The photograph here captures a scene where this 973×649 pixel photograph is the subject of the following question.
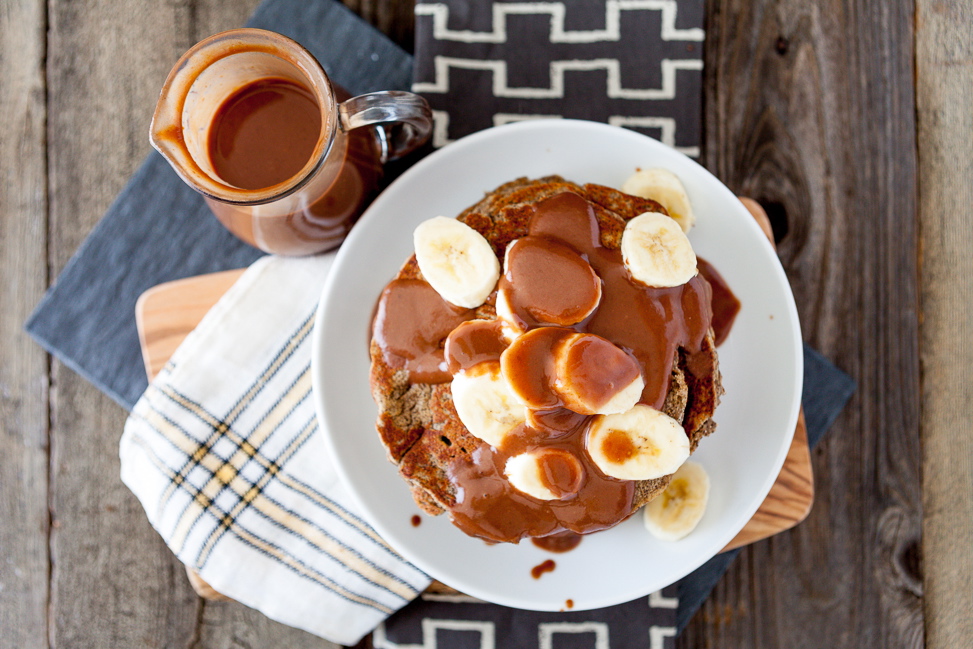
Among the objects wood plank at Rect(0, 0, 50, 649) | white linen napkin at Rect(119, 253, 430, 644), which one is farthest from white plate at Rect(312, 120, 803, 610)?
wood plank at Rect(0, 0, 50, 649)

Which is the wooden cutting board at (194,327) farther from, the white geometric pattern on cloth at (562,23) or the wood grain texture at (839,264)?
the white geometric pattern on cloth at (562,23)

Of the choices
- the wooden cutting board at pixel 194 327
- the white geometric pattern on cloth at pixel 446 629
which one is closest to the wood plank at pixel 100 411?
the wooden cutting board at pixel 194 327

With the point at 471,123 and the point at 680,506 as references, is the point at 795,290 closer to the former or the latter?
the point at 680,506

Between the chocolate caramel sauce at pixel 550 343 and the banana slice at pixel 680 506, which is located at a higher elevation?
the chocolate caramel sauce at pixel 550 343

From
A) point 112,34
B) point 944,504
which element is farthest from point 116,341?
point 944,504

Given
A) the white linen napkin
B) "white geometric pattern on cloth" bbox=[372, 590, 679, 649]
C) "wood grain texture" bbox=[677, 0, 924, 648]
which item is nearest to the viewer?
the white linen napkin

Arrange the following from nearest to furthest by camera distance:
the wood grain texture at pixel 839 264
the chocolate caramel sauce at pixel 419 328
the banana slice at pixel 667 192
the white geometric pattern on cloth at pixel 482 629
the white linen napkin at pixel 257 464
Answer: the chocolate caramel sauce at pixel 419 328 < the banana slice at pixel 667 192 < the white linen napkin at pixel 257 464 < the white geometric pattern on cloth at pixel 482 629 < the wood grain texture at pixel 839 264

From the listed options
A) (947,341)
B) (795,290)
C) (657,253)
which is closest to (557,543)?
(657,253)

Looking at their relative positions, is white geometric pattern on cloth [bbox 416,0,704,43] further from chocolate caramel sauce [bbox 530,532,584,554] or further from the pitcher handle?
chocolate caramel sauce [bbox 530,532,584,554]
